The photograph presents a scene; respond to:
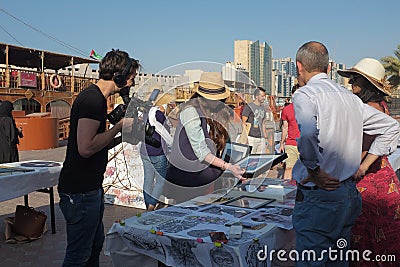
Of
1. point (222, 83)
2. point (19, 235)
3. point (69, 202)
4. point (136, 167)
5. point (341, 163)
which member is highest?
point (222, 83)

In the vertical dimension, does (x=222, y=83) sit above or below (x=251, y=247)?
above

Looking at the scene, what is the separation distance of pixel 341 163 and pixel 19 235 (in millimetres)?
3638

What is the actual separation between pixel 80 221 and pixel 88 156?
382mm

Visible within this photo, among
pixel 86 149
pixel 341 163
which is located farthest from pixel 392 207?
pixel 86 149

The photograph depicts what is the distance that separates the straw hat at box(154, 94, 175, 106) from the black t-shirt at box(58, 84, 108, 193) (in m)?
0.54

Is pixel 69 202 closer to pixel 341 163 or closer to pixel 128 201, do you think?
pixel 341 163

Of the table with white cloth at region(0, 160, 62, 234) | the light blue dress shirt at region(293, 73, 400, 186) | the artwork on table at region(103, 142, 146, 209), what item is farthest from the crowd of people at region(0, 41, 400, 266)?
the artwork on table at region(103, 142, 146, 209)

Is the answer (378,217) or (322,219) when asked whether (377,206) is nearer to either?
(378,217)

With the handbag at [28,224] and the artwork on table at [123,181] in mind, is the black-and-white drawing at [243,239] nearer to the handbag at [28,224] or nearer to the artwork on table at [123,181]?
the handbag at [28,224]

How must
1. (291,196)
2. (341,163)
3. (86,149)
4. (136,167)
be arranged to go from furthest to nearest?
(136,167) < (291,196) < (86,149) < (341,163)

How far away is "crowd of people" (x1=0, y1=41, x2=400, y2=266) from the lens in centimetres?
195

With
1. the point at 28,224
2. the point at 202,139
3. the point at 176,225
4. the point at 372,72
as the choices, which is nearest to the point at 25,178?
the point at 28,224

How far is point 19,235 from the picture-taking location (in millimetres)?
4336

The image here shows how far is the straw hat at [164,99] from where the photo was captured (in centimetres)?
277
